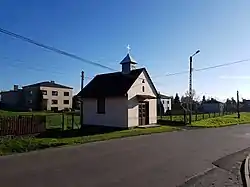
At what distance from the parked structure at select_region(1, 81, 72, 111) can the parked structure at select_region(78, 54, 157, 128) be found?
1929 inches

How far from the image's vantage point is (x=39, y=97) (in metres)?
80.8

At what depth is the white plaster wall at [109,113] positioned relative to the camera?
94.2 feet

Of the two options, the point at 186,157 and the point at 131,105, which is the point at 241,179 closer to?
the point at 186,157

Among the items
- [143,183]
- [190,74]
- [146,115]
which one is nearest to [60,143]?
[143,183]

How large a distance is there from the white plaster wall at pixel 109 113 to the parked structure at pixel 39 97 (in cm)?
4904

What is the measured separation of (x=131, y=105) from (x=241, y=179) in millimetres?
20267

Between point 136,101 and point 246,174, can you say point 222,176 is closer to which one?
point 246,174

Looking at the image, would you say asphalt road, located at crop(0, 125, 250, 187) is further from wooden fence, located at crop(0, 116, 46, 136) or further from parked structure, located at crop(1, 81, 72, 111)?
parked structure, located at crop(1, 81, 72, 111)

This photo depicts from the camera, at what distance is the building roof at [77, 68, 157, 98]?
29.5 metres

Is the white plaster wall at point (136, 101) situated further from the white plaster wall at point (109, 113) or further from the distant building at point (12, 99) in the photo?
the distant building at point (12, 99)

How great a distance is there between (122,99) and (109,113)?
75.3 inches

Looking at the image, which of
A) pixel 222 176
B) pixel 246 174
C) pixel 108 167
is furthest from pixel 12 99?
pixel 246 174

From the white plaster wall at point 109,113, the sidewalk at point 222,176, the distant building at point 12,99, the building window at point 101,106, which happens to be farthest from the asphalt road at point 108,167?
the distant building at point 12,99

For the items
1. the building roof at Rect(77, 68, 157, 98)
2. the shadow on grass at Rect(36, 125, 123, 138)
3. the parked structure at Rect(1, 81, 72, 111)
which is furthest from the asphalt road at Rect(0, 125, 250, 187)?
the parked structure at Rect(1, 81, 72, 111)
